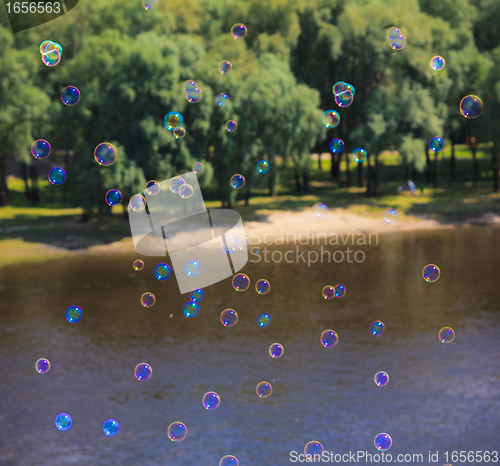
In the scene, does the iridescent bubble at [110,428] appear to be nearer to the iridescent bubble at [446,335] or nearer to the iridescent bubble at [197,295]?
the iridescent bubble at [197,295]

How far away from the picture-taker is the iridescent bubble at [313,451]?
44.7 feet

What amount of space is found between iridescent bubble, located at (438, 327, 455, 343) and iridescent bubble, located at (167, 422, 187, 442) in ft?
28.0

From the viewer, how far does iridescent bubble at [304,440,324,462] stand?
1361 centimetres

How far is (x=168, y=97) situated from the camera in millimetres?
36531

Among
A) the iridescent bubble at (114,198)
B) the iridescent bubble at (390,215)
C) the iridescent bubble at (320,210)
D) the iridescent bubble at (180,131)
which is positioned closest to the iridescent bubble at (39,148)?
the iridescent bubble at (114,198)

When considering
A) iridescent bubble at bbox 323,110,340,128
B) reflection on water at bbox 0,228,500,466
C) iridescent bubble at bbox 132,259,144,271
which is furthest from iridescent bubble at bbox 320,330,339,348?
iridescent bubble at bbox 132,259,144,271

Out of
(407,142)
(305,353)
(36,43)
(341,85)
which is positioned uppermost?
(36,43)

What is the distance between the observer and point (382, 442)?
13.8 meters

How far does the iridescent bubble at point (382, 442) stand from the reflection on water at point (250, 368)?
14 centimetres

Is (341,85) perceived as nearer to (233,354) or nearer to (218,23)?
(233,354)

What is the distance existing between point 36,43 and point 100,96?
465 inches

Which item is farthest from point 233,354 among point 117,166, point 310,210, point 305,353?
Result: point 310,210

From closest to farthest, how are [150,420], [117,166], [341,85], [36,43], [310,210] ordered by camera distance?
1. [150,420]
2. [341,85]
3. [117,166]
4. [310,210]
5. [36,43]

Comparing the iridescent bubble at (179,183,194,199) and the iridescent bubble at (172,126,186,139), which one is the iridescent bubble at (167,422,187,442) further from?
the iridescent bubble at (179,183,194,199)
